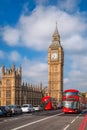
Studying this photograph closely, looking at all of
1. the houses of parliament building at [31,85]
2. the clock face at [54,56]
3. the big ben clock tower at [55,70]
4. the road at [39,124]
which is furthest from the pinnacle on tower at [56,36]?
the road at [39,124]

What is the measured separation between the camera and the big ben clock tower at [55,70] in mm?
124938

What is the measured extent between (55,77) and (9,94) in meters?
37.3

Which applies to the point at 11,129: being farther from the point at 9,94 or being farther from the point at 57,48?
the point at 57,48

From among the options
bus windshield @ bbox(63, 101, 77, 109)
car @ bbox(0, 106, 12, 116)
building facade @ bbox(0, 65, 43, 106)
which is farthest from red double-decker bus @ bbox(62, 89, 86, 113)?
building facade @ bbox(0, 65, 43, 106)

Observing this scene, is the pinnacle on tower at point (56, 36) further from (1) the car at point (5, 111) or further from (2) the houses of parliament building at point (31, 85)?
(1) the car at point (5, 111)

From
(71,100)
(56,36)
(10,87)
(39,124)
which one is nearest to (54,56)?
(56,36)

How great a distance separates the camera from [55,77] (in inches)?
4983

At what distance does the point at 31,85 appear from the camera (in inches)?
4259

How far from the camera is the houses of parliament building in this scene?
92250 millimetres

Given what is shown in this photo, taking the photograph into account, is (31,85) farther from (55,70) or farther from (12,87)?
(55,70)

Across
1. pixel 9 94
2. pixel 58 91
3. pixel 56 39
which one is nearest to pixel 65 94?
pixel 9 94

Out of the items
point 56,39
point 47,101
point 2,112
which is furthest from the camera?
point 56,39

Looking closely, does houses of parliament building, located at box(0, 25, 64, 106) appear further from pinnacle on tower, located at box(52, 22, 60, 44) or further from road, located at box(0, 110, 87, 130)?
road, located at box(0, 110, 87, 130)

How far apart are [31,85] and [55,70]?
2105 cm
